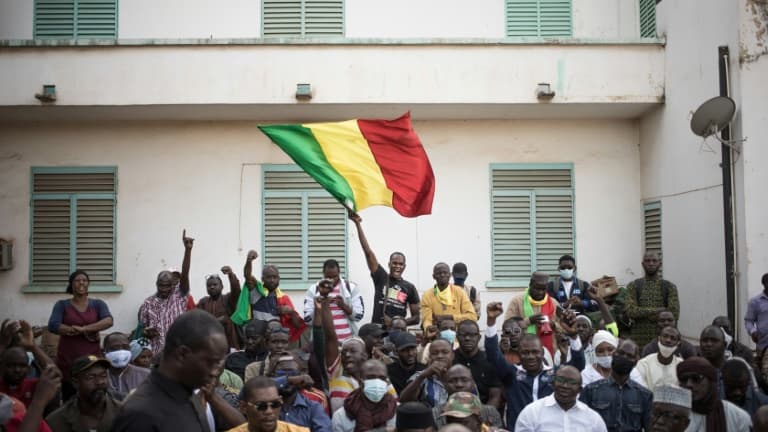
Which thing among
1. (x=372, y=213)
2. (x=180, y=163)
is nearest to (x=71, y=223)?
(x=180, y=163)

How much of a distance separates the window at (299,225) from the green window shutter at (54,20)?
3.59 meters

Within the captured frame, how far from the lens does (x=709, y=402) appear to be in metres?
6.09

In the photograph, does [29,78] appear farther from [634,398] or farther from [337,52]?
[634,398]

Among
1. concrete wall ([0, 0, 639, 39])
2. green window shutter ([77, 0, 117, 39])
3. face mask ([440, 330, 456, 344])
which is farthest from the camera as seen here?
green window shutter ([77, 0, 117, 39])

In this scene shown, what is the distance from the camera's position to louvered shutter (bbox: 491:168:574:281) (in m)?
12.4

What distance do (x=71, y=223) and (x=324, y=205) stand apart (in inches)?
136

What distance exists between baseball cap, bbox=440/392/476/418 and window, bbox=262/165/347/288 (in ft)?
22.0

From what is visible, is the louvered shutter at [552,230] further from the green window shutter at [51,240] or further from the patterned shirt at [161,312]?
the green window shutter at [51,240]

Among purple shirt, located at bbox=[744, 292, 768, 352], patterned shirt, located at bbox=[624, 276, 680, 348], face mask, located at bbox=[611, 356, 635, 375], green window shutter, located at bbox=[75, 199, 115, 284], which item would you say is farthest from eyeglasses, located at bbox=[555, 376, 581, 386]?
green window shutter, located at bbox=[75, 199, 115, 284]

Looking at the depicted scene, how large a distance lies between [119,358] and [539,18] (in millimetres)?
8267

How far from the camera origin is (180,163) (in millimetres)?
12242

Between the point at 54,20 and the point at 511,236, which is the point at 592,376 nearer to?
the point at 511,236

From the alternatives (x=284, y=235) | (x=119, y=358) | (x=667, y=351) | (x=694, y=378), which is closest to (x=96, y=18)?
(x=284, y=235)

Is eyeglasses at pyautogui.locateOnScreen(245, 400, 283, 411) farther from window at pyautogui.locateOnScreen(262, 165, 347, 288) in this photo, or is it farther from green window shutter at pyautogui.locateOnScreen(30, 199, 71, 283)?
green window shutter at pyautogui.locateOnScreen(30, 199, 71, 283)
